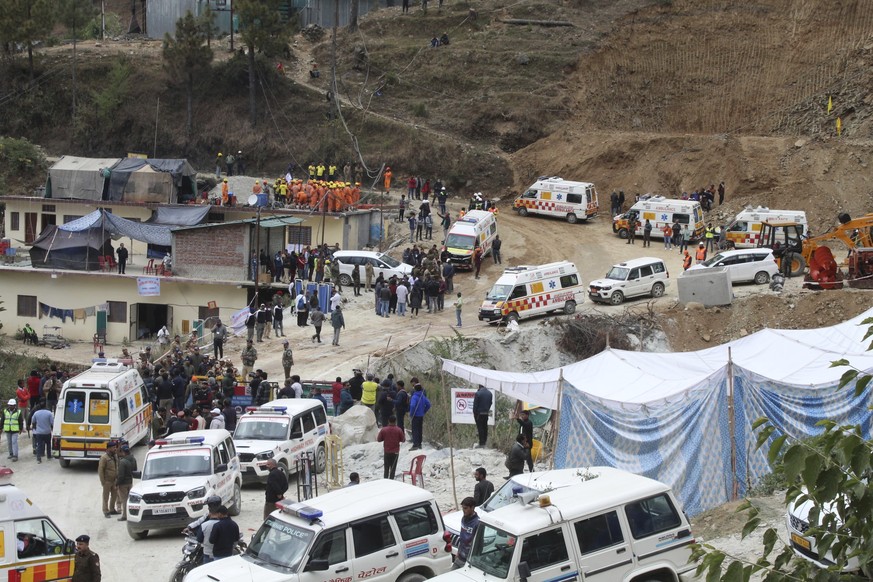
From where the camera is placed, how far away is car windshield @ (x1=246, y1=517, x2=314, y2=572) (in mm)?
13578

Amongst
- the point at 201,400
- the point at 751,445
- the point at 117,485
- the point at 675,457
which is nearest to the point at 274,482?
the point at 117,485

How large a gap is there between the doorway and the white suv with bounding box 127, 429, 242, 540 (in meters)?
25.9

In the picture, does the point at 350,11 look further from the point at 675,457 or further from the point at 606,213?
the point at 675,457

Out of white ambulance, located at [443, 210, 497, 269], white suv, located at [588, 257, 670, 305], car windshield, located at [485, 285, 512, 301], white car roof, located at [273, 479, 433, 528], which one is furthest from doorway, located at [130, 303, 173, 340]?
white car roof, located at [273, 479, 433, 528]

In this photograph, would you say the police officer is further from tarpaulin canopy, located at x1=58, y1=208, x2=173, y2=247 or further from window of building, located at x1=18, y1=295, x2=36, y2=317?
window of building, located at x1=18, y1=295, x2=36, y2=317

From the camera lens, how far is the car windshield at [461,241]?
148ft

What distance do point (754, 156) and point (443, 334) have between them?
83.6 ft

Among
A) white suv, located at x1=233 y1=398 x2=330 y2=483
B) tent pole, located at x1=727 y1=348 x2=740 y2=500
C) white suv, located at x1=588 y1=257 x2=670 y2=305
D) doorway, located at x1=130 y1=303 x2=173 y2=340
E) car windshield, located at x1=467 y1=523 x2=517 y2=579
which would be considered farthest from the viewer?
doorway, located at x1=130 y1=303 x2=173 y2=340

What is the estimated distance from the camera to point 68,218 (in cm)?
5434

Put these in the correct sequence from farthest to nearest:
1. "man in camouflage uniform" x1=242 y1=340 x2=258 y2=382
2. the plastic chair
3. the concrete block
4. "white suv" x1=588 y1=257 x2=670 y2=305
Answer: "white suv" x1=588 y1=257 x2=670 y2=305 < the concrete block < "man in camouflage uniform" x1=242 y1=340 x2=258 y2=382 < the plastic chair

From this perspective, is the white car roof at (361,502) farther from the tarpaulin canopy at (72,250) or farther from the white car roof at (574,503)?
the tarpaulin canopy at (72,250)

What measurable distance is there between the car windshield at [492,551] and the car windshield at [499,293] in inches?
985

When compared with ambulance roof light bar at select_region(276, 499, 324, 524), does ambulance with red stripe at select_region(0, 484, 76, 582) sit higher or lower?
lower

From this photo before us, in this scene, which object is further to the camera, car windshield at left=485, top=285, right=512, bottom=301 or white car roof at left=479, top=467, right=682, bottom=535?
car windshield at left=485, top=285, right=512, bottom=301
